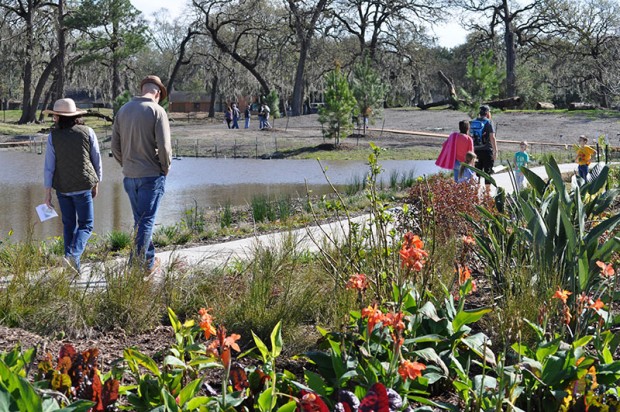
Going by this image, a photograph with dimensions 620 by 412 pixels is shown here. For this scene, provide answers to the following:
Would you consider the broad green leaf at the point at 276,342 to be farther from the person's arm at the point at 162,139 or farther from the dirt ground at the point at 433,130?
the dirt ground at the point at 433,130

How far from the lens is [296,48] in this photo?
57344 mm

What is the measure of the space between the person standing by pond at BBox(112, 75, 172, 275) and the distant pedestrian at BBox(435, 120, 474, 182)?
6540mm

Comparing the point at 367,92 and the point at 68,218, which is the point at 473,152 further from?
the point at 367,92

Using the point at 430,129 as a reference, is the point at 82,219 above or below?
above

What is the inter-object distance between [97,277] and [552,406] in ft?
10.9

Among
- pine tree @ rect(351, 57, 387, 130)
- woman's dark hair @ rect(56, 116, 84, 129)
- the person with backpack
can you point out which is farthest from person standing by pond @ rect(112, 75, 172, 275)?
pine tree @ rect(351, 57, 387, 130)

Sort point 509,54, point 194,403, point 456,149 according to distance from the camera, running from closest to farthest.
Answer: point 194,403 → point 456,149 → point 509,54

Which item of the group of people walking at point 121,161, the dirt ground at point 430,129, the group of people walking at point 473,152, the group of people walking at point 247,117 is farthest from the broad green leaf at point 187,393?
the group of people walking at point 247,117

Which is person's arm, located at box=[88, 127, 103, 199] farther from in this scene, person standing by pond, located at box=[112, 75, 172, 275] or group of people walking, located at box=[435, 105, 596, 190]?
group of people walking, located at box=[435, 105, 596, 190]

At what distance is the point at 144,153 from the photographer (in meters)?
6.88

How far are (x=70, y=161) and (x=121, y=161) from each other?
416mm

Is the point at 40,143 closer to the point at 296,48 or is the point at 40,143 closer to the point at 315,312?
the point at 296,48

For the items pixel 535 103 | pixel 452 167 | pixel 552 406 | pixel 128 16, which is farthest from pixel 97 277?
pixel 535 103

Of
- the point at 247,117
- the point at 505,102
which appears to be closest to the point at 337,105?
the point at 247,117
